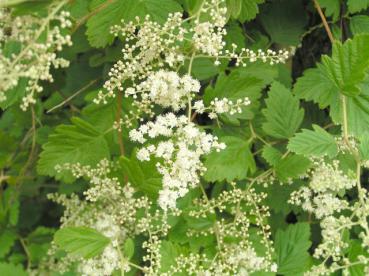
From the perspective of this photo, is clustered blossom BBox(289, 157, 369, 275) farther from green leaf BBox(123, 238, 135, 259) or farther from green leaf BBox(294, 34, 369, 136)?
green leaf BBox(123, 238, 135, 259)

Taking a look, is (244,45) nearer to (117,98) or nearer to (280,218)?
(117,98)

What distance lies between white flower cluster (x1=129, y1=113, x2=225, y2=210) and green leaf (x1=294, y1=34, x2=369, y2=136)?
1.15ft

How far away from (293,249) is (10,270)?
3.50 feet

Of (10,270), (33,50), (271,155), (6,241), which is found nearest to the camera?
(33,50)

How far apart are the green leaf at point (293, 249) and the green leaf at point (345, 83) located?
41 cm

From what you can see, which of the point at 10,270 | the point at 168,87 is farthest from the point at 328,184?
the point at 10,270

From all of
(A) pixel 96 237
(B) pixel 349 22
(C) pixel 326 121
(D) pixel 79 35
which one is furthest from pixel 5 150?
(B) pixel 349 22

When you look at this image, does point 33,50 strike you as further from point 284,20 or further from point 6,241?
point 6,241

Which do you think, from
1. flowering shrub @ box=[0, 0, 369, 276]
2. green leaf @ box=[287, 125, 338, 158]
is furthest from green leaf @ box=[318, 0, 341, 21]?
green leaf @ box=[287, 125, 338, 158]

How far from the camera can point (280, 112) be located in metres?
1.76

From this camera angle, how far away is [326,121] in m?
1.96

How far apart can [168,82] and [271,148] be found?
0.47 metres

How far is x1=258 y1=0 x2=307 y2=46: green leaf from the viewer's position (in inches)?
74.3

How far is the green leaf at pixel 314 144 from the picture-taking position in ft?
4.89
